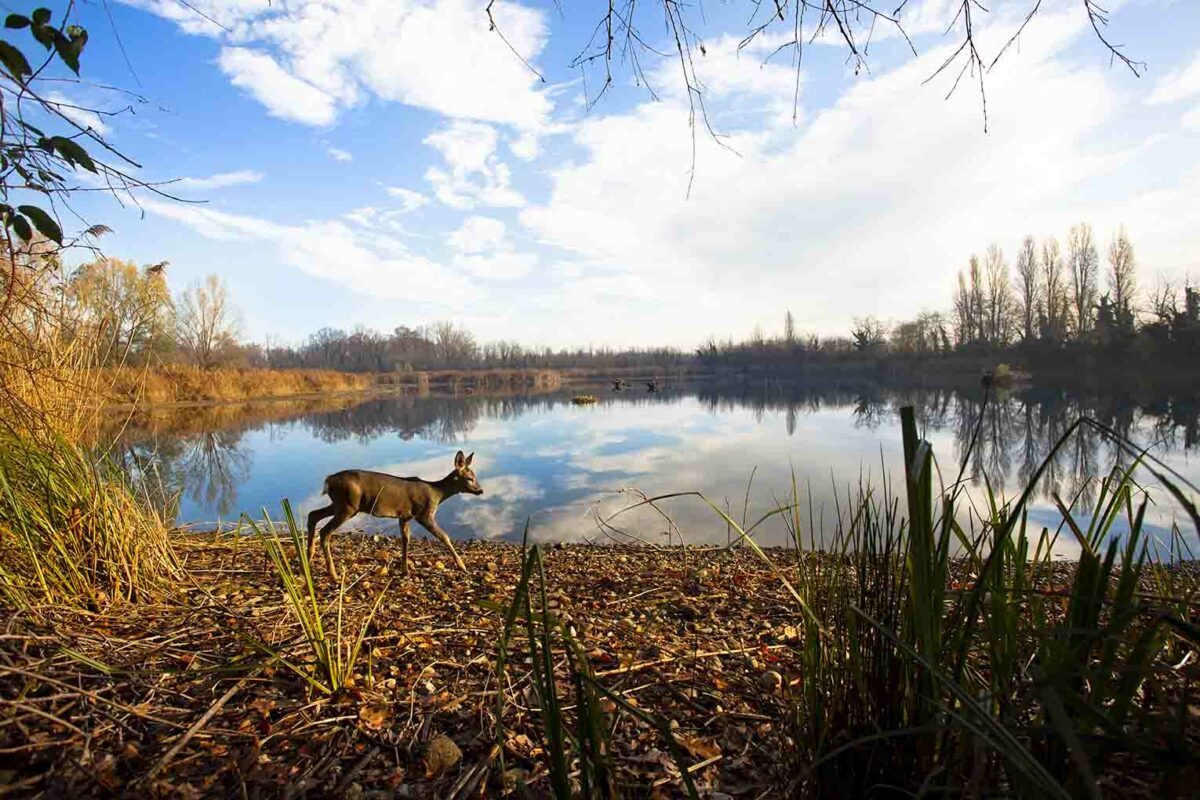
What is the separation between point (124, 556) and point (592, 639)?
8.45 feet

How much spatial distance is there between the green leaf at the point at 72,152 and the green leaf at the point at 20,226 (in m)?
0.26

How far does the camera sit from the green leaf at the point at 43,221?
1.70 meters

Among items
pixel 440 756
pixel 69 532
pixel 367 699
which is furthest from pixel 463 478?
pixel 440 756

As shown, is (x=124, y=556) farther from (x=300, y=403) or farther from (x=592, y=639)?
(x=300, y=403)

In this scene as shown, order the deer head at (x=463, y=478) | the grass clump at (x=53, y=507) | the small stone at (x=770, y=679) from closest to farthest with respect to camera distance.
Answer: the small stone at (x=770, y=679) → the grass clump at (x=53, y=507) → the deer head at (x=463, y=478)

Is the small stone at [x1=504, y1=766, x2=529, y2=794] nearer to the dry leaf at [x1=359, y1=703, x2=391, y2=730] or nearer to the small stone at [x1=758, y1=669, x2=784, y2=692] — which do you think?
the dry leaf at [x1=359, y1=703, x2=391, y2=730]

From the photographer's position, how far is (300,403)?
37906mm

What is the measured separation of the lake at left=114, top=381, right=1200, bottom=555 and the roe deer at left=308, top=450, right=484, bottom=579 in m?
1.09

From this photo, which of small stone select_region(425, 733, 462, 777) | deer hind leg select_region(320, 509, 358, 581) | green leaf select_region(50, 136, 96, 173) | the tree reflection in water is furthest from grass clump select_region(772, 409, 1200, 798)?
the tree reflection in water

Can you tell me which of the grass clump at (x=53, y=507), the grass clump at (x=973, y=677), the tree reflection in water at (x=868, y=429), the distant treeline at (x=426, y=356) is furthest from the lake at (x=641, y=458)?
the distant treeline at (x=426, y=356)

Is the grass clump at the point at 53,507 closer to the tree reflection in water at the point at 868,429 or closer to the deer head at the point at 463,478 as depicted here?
the tree reflection in water at the point at 868,429

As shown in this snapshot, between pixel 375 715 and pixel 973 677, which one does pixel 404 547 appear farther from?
pixel 973 677

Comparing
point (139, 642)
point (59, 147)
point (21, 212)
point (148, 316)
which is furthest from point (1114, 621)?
point (148, 316)

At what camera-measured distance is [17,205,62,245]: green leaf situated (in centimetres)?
170
